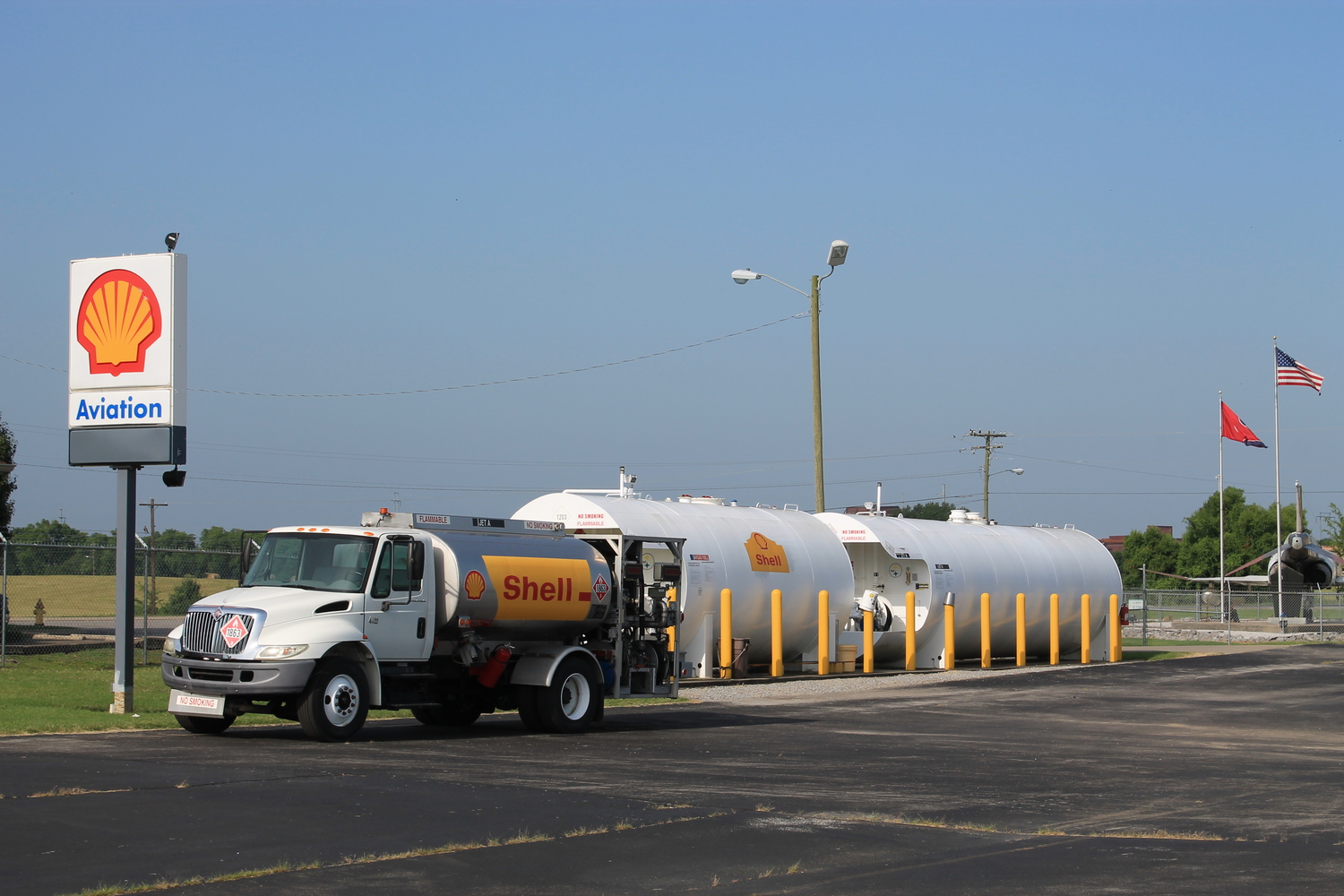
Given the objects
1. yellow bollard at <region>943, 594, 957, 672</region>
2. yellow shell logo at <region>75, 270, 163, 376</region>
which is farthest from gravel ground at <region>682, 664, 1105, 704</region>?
yellow shell logo at <region>75, 270, 163, 376</region>

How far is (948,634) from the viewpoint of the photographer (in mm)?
34000

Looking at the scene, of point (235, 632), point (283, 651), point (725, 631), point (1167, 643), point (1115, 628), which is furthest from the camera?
point (1167, 643)

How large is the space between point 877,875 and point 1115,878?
1428mm

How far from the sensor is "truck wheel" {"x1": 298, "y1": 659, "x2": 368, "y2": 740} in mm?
16375

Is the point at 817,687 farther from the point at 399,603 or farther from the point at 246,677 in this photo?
the point at 246,677

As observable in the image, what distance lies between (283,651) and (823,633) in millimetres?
16599

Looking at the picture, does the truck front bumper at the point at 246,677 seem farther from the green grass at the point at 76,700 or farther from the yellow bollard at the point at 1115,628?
the yellow bollard at the point at 1115,628

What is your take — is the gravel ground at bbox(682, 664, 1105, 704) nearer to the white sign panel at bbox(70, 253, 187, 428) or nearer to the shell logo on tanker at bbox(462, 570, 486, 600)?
the shell logo on tanker at bbox(462, 570, 486, 600)

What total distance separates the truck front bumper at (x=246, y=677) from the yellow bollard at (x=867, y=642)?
18021 mm

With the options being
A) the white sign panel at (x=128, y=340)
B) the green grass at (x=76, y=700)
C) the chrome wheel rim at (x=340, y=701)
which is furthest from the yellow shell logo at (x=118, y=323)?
the chrome wheel rim at (x=340, y=701)

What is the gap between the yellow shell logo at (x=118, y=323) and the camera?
19781 millimetres

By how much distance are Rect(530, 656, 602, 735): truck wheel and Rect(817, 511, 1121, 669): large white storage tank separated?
48.1ft

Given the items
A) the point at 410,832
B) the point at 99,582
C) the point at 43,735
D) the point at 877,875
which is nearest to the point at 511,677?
the point at 43,735

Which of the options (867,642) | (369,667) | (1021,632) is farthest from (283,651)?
(1021,632)
